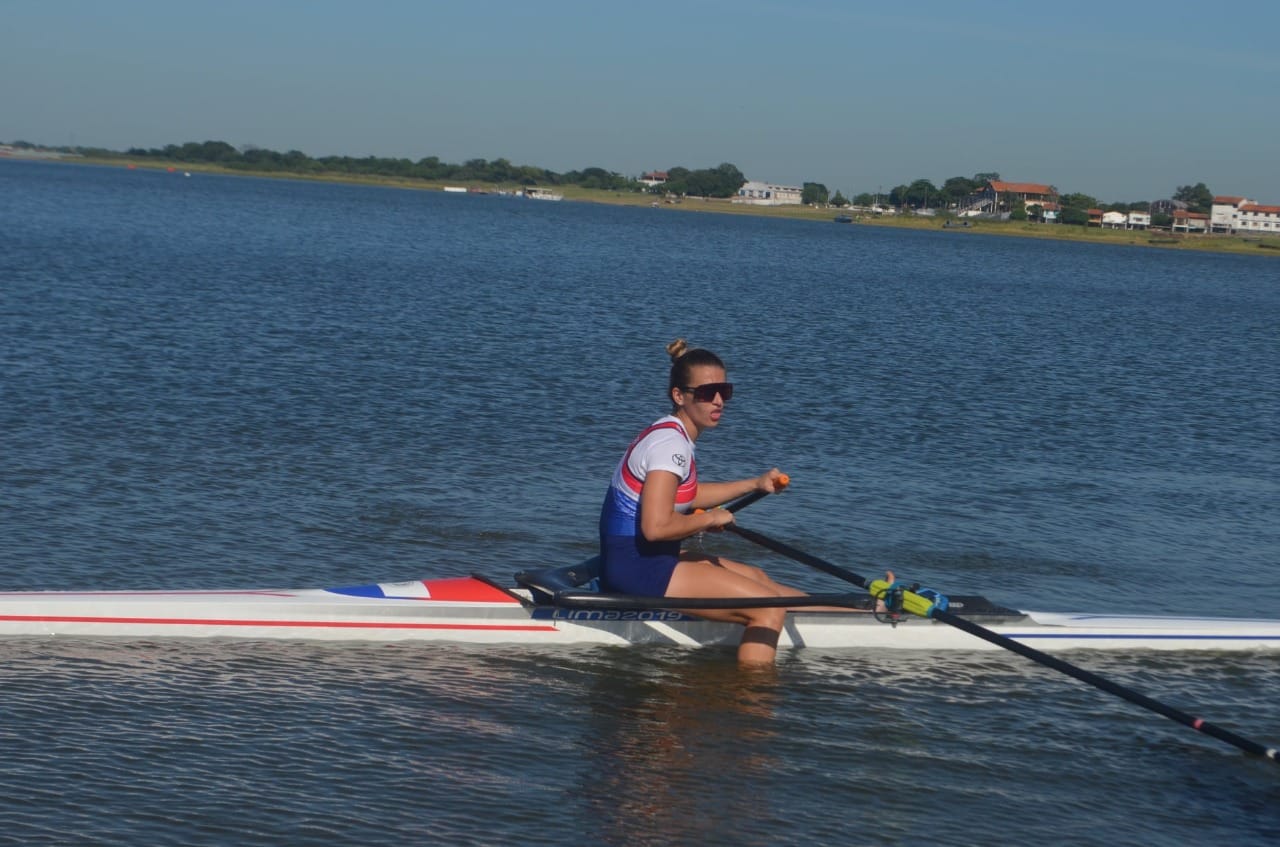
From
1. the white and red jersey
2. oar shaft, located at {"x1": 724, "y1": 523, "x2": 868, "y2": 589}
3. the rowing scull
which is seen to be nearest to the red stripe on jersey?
the white and red jersey

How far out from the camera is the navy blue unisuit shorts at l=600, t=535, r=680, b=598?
25.5ft

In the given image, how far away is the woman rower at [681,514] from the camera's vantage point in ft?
24.3

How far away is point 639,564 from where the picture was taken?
778 cm

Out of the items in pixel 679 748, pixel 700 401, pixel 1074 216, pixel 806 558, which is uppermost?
pixel 1074 216

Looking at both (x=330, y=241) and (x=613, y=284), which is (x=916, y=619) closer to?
(x=613, y=284)

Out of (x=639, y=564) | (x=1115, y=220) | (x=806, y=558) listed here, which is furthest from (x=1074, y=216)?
(x=639, y=564)

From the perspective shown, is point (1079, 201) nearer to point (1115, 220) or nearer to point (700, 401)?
point (1115, 220)

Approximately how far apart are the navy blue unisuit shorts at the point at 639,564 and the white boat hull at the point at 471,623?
0.24m

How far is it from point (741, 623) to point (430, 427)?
8.91m

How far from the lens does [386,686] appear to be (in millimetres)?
7859

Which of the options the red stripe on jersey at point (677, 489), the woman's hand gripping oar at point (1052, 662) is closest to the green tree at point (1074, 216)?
the woman's hand gripping oar at point (1052, 662)

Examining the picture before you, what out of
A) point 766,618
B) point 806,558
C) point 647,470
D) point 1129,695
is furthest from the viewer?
point 806,558

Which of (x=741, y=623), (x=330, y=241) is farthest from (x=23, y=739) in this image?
(x=330, y=241)

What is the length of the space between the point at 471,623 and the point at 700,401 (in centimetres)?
223
